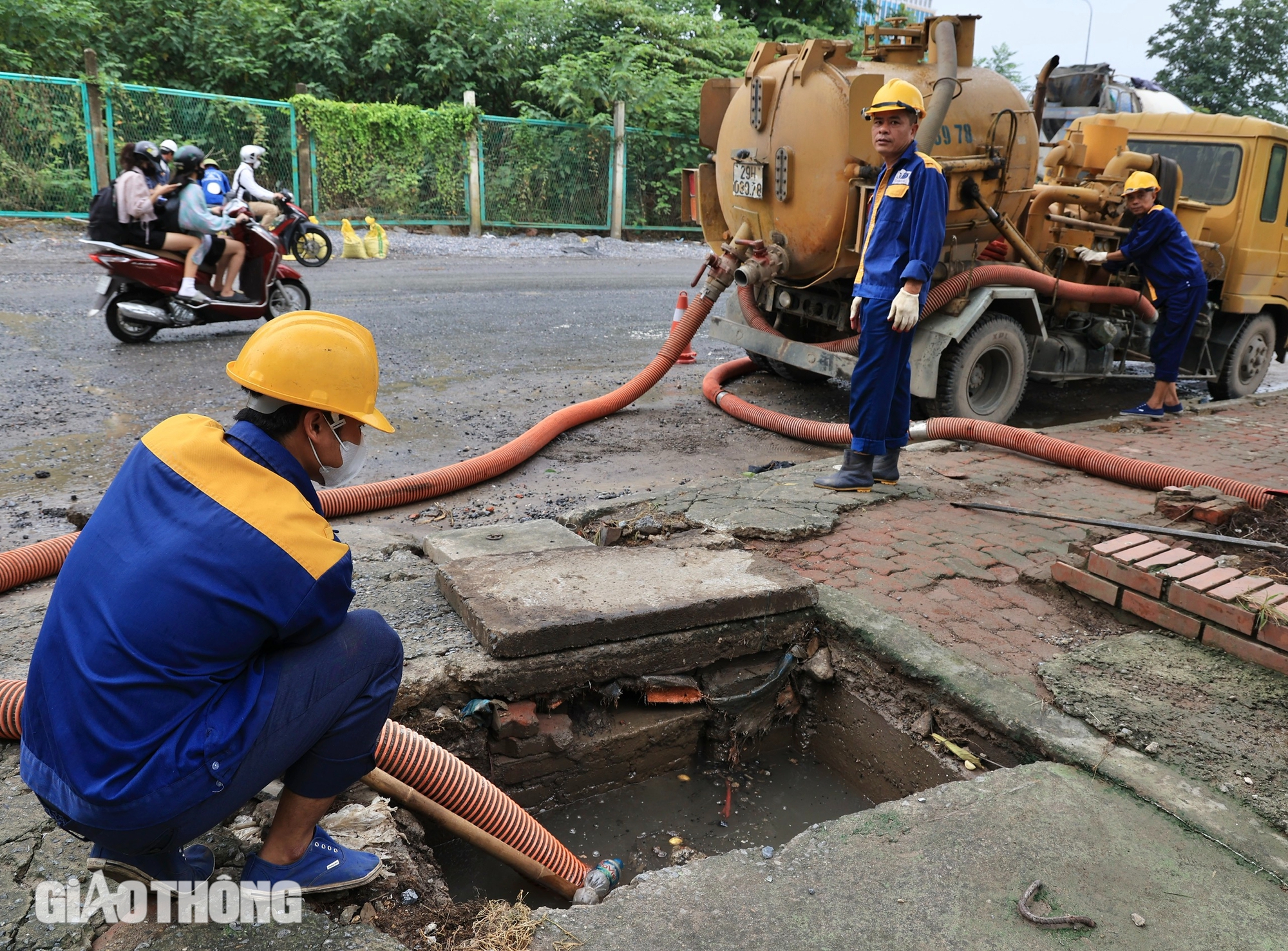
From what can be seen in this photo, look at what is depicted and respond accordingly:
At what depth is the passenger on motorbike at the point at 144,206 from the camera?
6.71 m

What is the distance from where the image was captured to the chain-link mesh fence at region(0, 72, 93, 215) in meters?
11.7

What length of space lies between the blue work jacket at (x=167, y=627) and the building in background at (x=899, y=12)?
509cm

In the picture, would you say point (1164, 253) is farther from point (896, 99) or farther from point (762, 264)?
point (896, 99)

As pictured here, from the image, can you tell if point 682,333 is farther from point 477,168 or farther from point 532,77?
point 532,77

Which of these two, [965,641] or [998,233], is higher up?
[998,233]

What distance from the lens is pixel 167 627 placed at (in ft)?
5.18

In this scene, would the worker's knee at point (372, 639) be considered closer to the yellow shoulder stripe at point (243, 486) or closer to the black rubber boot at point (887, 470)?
the yellow shoulder stripe at point (243, 486)

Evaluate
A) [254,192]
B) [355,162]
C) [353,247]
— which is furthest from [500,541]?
[355,162]

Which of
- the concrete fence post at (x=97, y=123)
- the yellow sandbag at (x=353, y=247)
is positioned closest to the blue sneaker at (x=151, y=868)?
the yellow sandbag at (x=353, y=247)

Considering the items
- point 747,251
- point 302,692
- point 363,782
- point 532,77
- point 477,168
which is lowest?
point 363,782

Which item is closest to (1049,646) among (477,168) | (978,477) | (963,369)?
(978,477)

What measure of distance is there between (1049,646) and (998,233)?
12.3 ft

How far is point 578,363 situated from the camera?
290 inches

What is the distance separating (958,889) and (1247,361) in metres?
7.60
